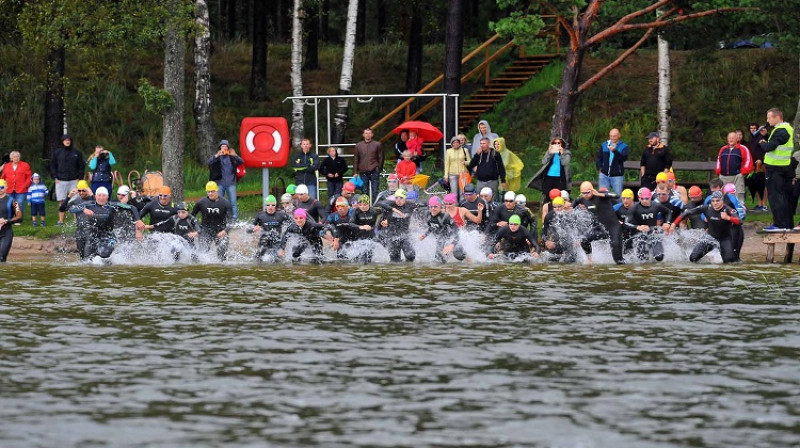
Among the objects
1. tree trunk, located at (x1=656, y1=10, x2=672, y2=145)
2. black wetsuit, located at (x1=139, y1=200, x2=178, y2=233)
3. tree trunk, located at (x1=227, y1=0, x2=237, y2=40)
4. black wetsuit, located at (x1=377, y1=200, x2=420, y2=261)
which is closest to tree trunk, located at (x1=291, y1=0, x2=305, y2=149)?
tree trunk, located at (x1=656, y1=10, x2=672, y2=145)

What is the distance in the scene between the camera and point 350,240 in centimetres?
2434

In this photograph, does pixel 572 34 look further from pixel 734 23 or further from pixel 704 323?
pixel 704 323

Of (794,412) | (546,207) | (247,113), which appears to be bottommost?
(794,412)

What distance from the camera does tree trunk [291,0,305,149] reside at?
34.9 meters

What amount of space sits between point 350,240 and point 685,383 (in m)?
11.6

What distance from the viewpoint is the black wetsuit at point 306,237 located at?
2403 cm

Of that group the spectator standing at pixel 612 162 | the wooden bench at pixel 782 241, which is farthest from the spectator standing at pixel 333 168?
the wooden bench at pixel 782 241

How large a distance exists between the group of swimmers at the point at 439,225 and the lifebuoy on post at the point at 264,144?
2.51 m

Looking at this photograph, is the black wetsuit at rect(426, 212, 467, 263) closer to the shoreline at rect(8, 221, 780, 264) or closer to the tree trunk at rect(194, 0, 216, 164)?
the shoreline at rect(8, 221, 780, 264)

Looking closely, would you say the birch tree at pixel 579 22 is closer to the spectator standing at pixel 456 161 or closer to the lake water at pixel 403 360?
the spectator standing at pixel 456 161

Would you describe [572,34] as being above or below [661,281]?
above

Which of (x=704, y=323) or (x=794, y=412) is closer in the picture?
(x=794, y=412)

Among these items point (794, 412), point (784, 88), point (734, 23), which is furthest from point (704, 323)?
point (784, 88)

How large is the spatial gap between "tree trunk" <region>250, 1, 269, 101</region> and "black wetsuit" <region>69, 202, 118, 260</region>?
17.7 metres
